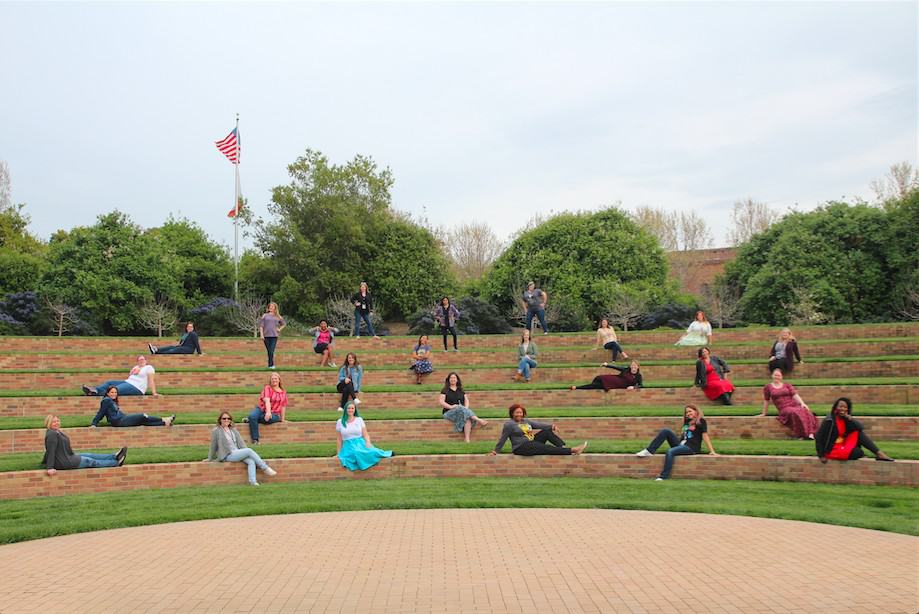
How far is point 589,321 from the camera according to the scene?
31344 mm

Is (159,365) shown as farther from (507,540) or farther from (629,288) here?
(629,288)

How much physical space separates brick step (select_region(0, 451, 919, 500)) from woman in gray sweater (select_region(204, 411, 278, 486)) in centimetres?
14

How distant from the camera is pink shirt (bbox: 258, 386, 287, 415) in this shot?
14.5m

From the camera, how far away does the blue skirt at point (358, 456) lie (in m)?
12.5

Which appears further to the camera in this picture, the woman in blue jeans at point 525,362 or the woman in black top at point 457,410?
the woman in blue jeans at point 525,362

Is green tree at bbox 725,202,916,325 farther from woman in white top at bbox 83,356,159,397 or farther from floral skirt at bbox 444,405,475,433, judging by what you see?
woman in white top at bbox 83,356,159,397

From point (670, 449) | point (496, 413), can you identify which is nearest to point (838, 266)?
point (496, 413)

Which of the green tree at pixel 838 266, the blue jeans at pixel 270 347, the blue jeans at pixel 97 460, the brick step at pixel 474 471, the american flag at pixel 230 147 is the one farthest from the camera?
the american flag at pixel 230 147

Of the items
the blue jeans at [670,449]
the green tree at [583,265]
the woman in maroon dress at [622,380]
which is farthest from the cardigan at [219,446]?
the green tree at [583,265]

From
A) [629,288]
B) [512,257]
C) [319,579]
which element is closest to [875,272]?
[629,288]

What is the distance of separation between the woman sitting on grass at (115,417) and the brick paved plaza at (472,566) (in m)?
5.11

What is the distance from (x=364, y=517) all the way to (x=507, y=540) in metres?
2.22

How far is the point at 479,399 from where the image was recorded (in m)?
17.2

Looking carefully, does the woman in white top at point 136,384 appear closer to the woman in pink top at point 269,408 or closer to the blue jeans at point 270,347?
the woman in pink top at point 269,408
